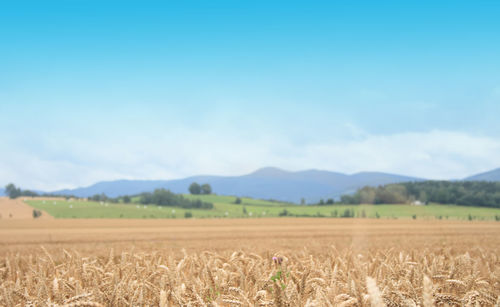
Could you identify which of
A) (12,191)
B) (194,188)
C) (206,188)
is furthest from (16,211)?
(206,188)

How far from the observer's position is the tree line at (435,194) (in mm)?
74688

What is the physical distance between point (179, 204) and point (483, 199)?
6786 cm


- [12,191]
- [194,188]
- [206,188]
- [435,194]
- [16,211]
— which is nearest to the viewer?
[16,211]

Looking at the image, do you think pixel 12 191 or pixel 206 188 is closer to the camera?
pixel 12 191

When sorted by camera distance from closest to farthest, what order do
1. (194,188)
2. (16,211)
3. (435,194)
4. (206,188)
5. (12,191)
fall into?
(16,211), (435,194), (12,191), (206,188), (194,188)

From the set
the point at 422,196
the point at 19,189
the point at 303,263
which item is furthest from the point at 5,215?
the point at 422,196

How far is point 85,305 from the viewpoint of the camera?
1988 mm

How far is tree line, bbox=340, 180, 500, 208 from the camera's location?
245 ft

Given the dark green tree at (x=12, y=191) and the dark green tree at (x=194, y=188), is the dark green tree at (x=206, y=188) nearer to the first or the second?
the dark green tree at (x=194, y=188)

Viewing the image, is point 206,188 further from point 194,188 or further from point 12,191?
point 12,191

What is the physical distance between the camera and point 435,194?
86438mm

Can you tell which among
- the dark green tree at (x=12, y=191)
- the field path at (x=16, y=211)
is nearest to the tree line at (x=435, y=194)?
the field path at (x=16, y=211)

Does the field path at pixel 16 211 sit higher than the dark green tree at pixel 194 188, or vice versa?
the dark green tree at pixel 194 188

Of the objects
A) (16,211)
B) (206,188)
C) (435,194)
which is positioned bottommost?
(16,211)
